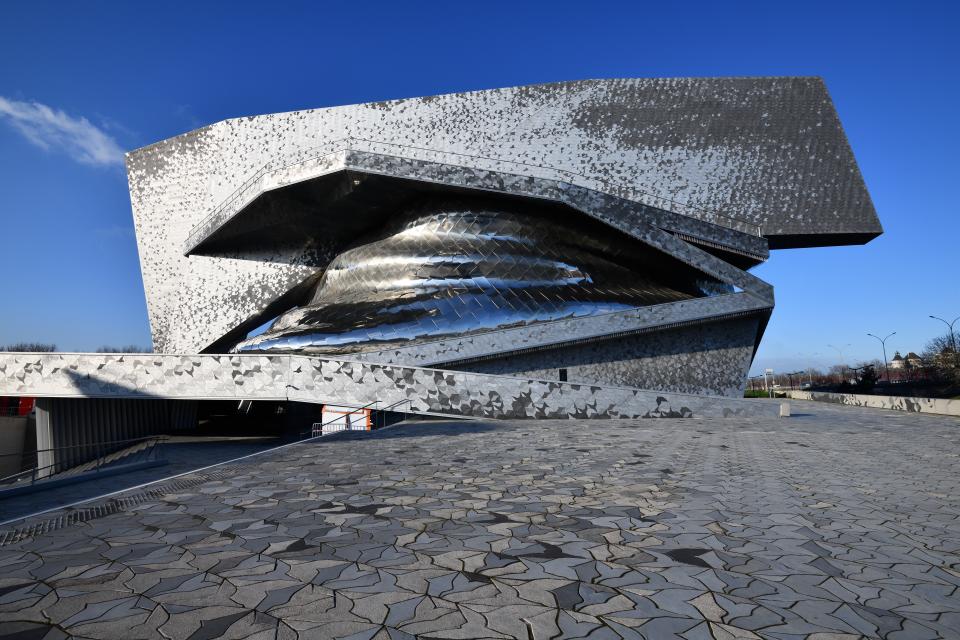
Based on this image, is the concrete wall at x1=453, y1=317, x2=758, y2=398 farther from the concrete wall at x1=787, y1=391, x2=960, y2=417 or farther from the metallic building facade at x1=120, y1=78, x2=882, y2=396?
the concrete wall at x1=787, y1=391, x2=960, y2=417

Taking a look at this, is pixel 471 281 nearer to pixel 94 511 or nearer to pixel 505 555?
pixel 94 511

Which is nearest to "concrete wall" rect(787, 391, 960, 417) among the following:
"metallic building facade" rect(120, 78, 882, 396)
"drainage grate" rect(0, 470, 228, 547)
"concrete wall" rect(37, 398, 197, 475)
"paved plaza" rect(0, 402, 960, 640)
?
"metallic building facade" rect(120, 78, 882, 396)

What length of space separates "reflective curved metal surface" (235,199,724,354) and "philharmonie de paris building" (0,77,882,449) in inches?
3.6

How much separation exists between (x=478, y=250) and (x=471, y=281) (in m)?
1.47

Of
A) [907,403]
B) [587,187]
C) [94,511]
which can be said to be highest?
[587,187]

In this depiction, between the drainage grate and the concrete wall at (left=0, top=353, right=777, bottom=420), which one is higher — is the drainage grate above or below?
below

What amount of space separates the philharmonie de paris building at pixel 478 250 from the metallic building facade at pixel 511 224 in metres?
0.09

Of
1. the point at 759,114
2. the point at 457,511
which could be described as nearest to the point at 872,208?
the point at 759,114

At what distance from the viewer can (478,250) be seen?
21.1 m

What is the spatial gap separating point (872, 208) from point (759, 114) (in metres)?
5.88

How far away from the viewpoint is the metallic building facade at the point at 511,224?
1909 cm

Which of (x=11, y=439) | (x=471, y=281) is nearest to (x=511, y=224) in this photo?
(x=471, y=281)

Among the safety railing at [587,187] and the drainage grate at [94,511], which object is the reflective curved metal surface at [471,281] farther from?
the drainage grate at [94,511]

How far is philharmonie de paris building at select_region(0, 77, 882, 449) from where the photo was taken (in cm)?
1595
